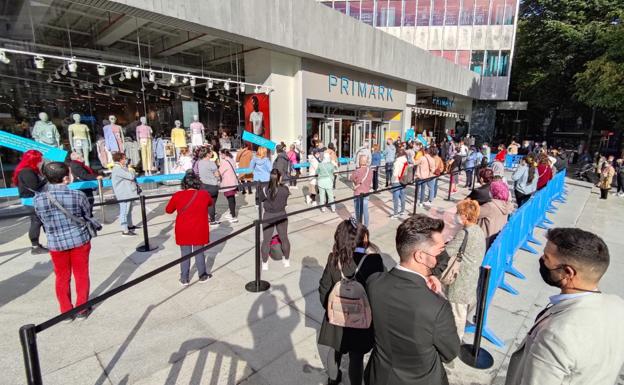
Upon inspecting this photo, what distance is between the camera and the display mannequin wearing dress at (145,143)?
36.9 feet

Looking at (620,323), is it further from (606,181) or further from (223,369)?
(606,181)

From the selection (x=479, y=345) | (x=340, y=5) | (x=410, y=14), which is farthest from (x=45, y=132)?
(x=410, y=14)

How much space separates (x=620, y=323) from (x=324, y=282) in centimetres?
165

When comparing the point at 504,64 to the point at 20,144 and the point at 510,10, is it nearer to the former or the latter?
the point at 510,10

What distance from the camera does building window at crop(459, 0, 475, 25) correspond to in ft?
90.4

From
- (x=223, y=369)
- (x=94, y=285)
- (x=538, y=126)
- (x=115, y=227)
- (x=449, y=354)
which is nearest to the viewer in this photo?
(x=449, y=354)

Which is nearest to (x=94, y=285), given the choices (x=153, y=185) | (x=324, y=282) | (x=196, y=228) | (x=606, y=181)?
(x=196, y=228)

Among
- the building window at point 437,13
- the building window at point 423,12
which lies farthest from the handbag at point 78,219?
the building window at point 437,13

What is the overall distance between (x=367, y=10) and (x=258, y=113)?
21654 mm

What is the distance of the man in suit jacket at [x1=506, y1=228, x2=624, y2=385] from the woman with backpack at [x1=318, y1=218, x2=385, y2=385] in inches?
40.3

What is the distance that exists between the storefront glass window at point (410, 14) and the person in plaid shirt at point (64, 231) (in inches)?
1250

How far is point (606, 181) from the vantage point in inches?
458

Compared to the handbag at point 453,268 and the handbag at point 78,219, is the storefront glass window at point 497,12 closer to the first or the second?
the handbag at point 453,268

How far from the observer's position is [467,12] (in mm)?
27625
